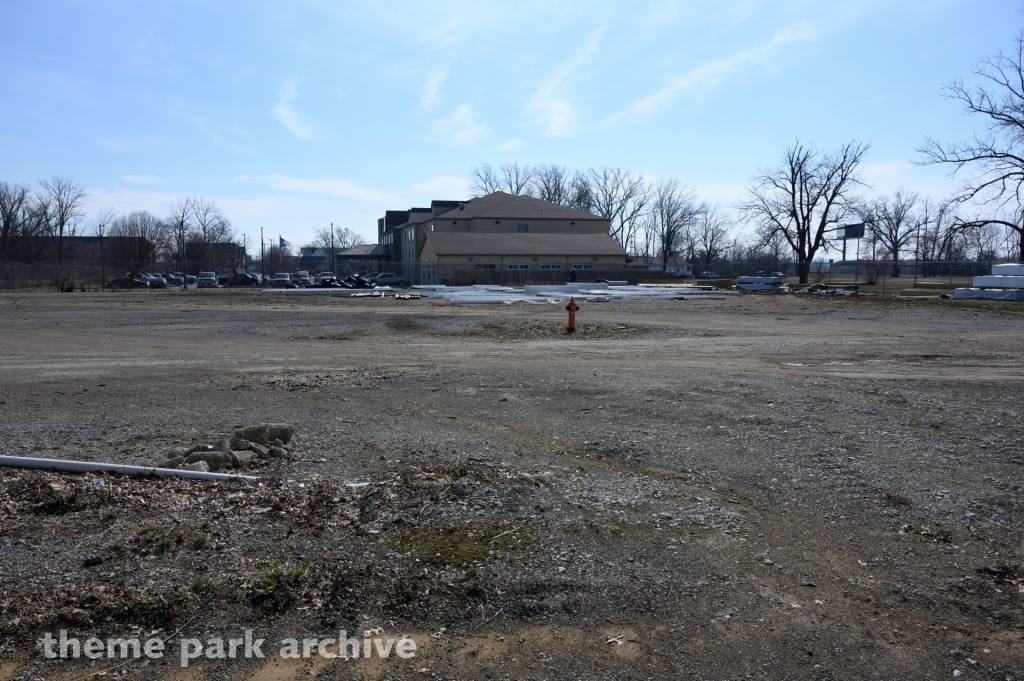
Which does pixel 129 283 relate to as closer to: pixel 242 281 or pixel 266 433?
pixel 242 281

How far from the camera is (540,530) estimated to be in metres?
5.12

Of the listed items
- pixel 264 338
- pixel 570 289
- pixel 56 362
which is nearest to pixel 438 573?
pixel 56 362

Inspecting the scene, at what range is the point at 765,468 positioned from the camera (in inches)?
265

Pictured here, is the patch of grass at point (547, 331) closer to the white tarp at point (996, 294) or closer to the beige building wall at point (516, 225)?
the white tarp at point (996, 294)

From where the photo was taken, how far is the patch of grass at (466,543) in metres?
4.64

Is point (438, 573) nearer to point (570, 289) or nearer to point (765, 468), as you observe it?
point (765, 468)

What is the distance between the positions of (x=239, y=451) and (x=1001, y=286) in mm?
40811

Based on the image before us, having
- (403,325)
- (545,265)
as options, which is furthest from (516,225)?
(403,325)

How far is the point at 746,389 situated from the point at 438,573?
25.1 ft

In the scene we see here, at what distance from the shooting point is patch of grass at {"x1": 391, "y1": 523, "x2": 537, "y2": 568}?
15.2ft

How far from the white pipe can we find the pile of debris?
177mm

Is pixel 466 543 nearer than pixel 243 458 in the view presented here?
Yes

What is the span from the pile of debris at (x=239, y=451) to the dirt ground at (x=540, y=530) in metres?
0.22

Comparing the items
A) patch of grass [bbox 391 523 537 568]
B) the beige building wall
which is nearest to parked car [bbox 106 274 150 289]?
the beige building wall
